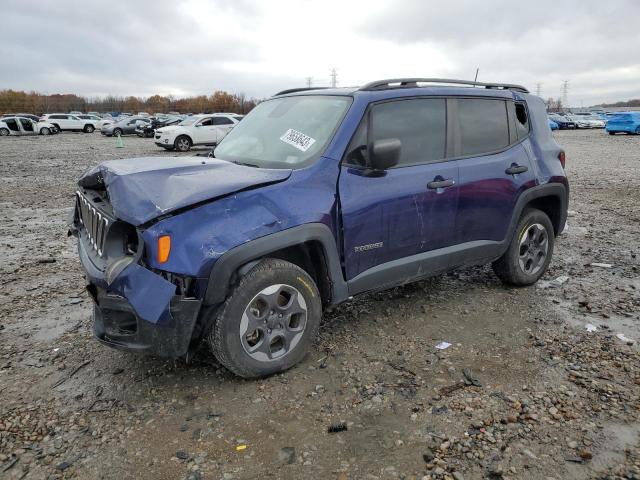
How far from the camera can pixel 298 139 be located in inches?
148

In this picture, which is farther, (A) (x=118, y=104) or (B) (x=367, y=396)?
(A) (x=118, y=104)

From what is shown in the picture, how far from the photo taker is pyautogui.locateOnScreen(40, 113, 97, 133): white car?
42594 millimetres

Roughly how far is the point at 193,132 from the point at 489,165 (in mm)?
19570

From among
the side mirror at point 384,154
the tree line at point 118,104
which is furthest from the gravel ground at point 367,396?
the tree line at point 118,104

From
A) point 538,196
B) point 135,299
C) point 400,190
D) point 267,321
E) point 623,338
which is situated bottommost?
point 623,338

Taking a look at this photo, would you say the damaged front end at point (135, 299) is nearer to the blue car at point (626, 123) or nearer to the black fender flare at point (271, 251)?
the black fender flare at point (271, 251)

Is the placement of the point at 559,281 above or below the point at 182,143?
below

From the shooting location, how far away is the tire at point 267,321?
3041mm

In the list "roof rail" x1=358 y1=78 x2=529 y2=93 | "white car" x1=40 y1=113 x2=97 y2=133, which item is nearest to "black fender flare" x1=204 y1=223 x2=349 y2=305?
"roof rail" x1=358 y1=78 x2=529 y2=93

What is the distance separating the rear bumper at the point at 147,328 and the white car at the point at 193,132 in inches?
751

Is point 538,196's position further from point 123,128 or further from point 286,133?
point 123,128

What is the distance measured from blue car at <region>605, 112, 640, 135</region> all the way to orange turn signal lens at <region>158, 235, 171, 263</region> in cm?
3759

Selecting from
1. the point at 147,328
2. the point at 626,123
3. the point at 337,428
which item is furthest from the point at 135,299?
the point at 626,123

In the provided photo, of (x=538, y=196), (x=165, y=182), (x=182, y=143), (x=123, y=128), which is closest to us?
(x=165, y=182)
